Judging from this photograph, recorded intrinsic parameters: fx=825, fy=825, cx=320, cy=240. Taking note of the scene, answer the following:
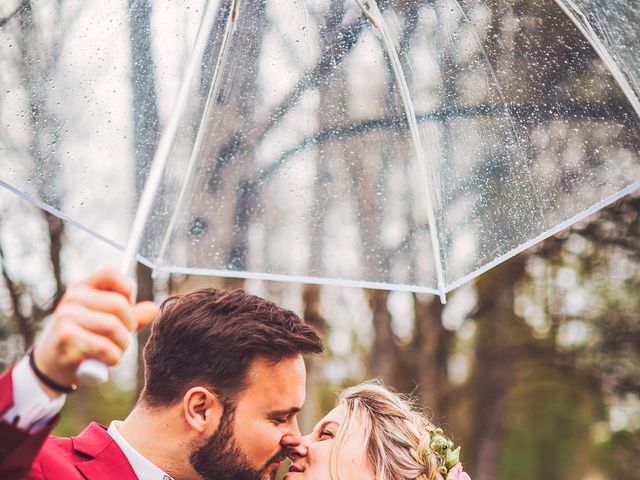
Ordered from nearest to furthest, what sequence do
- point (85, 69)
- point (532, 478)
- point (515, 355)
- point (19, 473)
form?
point (19, 473)
point (85, 69)
point (515, 355)
point (532, 478)

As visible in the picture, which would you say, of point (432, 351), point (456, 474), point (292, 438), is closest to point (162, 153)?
point (292, 438)

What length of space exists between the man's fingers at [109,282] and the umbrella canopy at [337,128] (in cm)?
111

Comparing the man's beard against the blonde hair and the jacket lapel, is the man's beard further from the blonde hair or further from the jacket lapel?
the blonde hair

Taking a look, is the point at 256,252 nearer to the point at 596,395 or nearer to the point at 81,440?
the point at 81,440

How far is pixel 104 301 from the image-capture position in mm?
1476

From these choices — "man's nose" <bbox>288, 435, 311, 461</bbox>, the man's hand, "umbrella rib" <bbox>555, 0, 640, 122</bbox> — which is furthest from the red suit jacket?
"umbrella rib" <bbox>555, 0, 640, 122</bbox>

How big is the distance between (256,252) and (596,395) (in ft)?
38.3

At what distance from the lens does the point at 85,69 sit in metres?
2.62

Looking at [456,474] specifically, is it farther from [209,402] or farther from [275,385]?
[209,402]

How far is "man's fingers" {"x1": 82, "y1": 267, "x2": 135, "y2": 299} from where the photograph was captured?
1.49 meters

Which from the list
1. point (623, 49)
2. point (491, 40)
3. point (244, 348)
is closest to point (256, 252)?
point (244, 348)

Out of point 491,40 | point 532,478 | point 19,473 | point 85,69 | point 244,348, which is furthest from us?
point 532,478

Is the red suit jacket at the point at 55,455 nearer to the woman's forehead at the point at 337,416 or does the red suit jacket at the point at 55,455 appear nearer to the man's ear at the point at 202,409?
the man's ear at the point at 202,409

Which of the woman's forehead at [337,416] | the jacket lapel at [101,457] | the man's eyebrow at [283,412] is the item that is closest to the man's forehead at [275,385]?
the man's eyebrow at [283,412]
